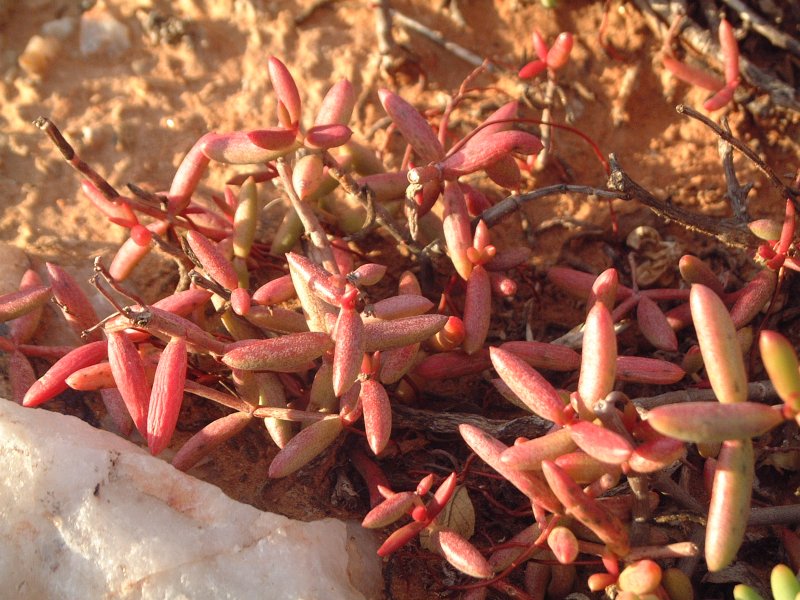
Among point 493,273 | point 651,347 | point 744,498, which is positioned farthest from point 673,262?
point 744,498

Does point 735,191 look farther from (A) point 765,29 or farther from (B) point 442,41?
(B) point 442,41

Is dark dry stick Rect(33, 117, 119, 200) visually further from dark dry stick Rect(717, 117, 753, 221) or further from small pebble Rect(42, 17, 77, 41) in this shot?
dark dry stick Rect(717, 117, 753, 221)

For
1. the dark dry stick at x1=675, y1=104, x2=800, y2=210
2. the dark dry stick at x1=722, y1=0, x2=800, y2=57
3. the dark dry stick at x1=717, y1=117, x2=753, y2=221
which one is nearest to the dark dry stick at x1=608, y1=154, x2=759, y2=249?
the dark dry stick at x1=717, y1=117, x2=753, y2=221

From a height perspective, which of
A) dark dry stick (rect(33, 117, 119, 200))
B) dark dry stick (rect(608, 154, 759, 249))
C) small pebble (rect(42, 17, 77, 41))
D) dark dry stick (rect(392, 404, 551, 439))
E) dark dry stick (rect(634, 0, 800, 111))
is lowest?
dark dry stick (rect(392, 404, 551, 439))

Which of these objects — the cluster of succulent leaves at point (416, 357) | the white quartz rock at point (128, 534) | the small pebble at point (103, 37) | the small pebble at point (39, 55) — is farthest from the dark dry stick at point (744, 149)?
the small pebble at point (39, 55)

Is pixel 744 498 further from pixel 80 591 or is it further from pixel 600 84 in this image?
pixel 600 84

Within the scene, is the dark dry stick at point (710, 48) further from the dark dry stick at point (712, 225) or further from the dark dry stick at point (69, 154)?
the dark dry stick at point (69, 154)
